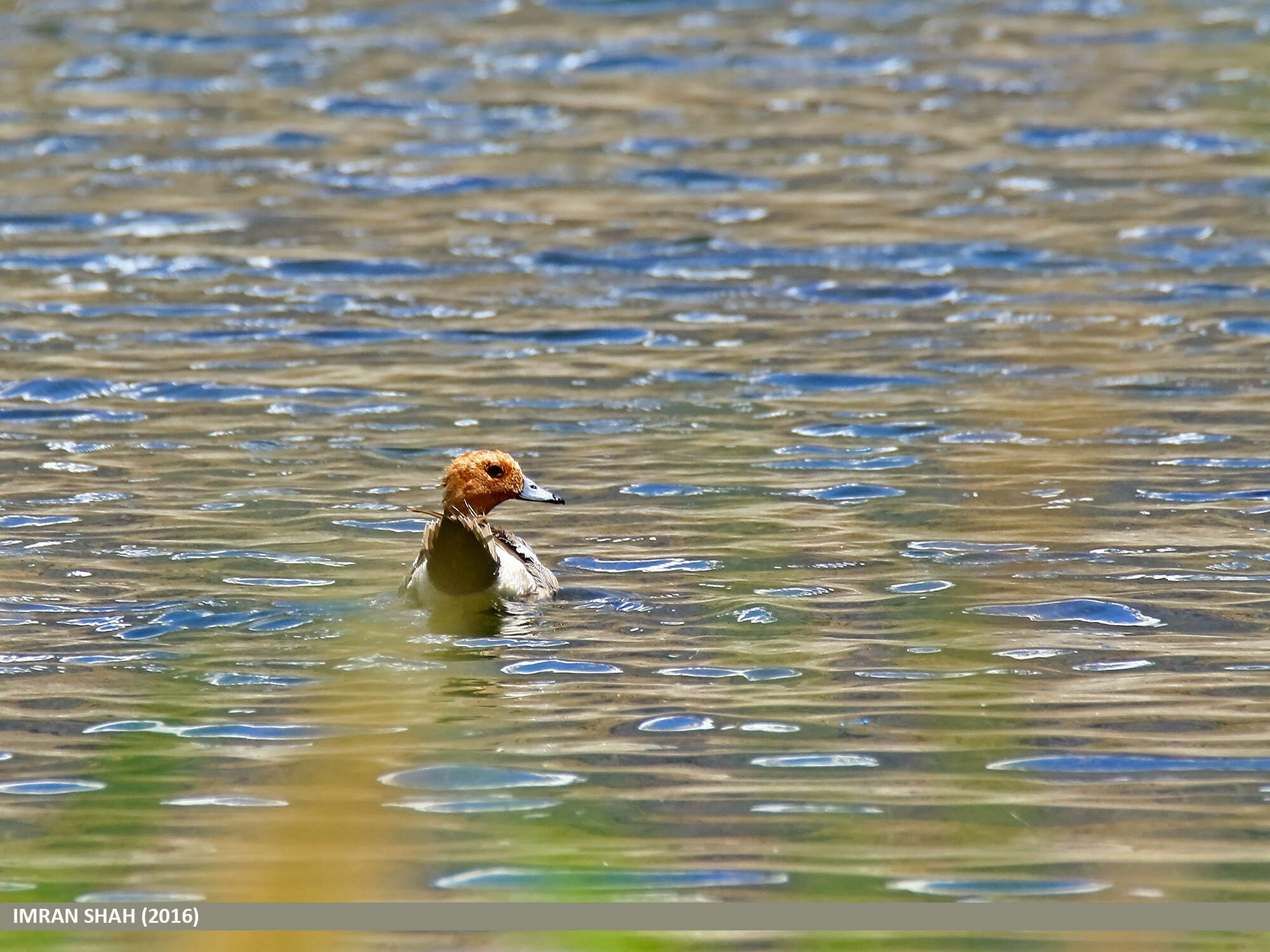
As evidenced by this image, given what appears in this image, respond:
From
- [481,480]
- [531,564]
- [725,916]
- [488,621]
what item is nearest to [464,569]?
[488,621]

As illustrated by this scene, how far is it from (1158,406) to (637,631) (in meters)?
4.88

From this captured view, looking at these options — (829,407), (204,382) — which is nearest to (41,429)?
(204,382)

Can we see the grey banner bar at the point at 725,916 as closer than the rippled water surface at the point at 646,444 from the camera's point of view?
Yes

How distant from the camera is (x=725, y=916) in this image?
4.95 m

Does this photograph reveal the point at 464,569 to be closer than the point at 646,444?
Yes

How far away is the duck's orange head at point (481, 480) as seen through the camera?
9.28 meters

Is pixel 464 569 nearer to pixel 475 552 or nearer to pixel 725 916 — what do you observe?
pixel 475 552

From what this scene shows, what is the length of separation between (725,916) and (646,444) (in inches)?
277

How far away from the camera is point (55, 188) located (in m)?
18.4

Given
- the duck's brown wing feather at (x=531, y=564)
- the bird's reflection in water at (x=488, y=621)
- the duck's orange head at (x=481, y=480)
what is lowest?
the bird's reflection in water at (x=488, y=621)

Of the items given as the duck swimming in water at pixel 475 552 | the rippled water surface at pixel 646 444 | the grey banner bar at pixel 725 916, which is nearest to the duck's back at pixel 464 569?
the duck swimming in water at pixel 475 552

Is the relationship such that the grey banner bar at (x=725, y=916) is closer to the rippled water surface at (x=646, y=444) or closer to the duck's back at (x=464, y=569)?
the rippled water surface at (x=646, y=444)

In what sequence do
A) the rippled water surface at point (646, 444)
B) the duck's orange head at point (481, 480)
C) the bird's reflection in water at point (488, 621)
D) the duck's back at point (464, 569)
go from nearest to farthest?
the rippled water surface at point (646, 444) < the bird's reflection in water at point (488, 621) < the duck's back at point (464, 569) < the duck's orange head at point (481, 480)

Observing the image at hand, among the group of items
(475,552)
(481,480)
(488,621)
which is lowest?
(488,621)
